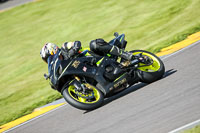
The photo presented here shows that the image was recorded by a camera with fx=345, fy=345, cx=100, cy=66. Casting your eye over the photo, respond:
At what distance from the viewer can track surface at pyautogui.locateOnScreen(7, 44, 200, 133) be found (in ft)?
16.0

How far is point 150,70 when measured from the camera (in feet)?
22.6

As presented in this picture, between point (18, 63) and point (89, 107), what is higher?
point (89, 107)

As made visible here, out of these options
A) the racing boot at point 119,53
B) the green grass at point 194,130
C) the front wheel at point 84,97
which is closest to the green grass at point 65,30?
the front wheel at point 84,97

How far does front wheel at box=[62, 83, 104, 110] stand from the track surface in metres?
0.19

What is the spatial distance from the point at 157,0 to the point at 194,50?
7.24m

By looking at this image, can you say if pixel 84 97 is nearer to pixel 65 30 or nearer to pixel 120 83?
pixel 120 83

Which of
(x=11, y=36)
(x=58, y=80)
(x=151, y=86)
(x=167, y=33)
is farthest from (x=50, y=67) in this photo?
(x=11, y=36)

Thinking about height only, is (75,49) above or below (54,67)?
above

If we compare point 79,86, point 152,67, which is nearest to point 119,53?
point 152,67

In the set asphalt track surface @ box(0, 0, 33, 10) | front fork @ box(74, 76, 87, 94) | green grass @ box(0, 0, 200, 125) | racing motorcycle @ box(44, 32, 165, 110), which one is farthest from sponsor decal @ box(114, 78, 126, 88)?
asphalt track surface @ box(0, 0, 33, 10)

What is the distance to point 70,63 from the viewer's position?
640 cm

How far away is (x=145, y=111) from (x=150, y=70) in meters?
1.57

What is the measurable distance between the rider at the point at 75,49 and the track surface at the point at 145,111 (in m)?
0.86

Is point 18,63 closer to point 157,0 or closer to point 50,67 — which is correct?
point 157,0
